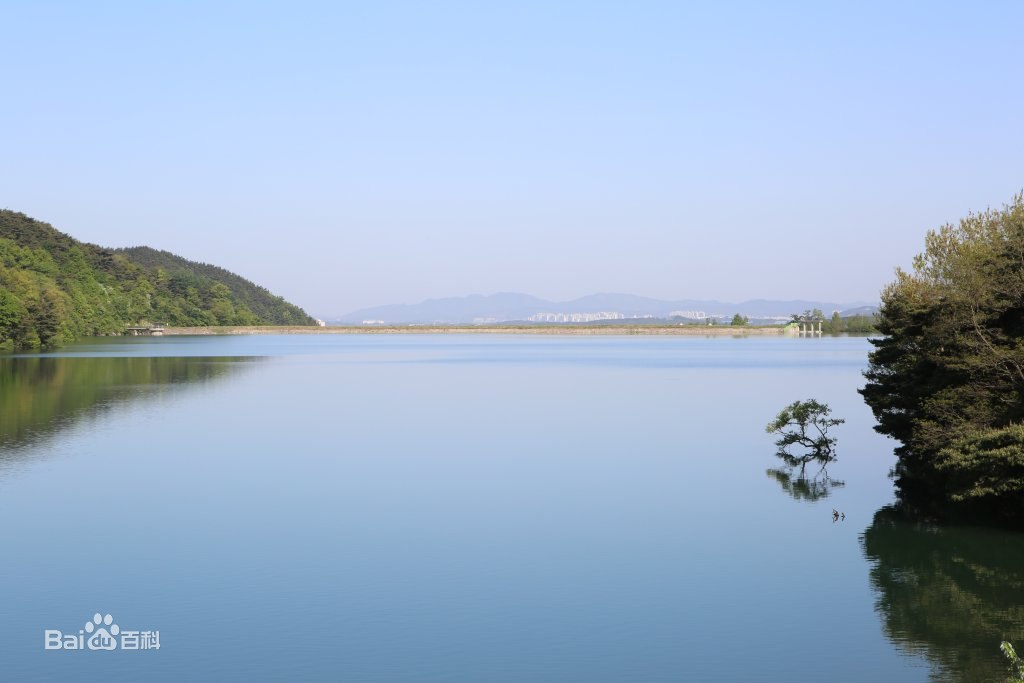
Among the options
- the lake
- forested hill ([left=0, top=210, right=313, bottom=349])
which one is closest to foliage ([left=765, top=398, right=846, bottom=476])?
the lake

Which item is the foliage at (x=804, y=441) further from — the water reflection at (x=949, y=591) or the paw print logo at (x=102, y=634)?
the paw print logo at (x=102, y=634)

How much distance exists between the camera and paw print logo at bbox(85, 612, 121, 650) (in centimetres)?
1391

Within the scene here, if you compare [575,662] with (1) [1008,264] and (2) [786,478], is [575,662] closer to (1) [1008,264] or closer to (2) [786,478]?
(1) [1008,264]

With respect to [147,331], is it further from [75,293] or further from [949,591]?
[949,591]

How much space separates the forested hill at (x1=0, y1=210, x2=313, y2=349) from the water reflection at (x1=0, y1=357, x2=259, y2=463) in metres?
13.3

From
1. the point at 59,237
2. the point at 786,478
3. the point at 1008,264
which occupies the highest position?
the point at 59,237

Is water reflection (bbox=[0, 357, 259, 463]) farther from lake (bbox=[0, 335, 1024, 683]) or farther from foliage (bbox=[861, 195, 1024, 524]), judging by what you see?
foliage (bbox=[861, 195, 1024, 524])

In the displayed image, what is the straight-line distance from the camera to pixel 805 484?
90.6 feet

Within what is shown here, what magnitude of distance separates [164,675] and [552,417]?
31160mm

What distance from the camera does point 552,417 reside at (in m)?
43.3

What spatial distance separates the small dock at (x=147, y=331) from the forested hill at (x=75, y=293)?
1101 millimetres

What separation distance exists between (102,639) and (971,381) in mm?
18212

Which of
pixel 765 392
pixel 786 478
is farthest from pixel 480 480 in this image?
pixel 765 392

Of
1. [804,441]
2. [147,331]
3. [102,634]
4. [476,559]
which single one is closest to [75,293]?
[147,331]
